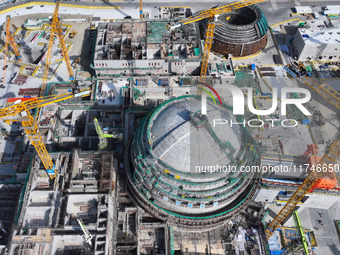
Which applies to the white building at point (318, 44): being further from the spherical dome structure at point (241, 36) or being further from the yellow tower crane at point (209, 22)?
the yellow tower crane at point (209, 22)

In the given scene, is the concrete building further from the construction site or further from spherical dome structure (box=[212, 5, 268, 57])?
spherical dome structure (box=[212, 5, 268, 57])

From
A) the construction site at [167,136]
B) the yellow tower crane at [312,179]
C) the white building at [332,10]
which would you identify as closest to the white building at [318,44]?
the construction site at [167,136]

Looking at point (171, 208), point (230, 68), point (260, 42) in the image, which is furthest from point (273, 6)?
point (171, 208)

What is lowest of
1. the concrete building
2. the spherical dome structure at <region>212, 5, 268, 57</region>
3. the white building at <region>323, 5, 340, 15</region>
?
the concrete building

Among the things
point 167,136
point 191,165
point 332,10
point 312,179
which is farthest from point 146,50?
point 332,10

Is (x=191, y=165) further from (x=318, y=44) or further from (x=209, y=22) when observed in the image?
(x=318, y=44)

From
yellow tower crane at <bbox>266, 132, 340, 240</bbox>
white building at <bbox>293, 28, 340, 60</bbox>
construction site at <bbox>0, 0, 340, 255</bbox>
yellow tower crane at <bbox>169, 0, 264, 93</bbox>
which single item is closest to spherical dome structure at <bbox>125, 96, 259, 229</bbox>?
construction site at <bbox>0, 0, 340, 255</bbox>
